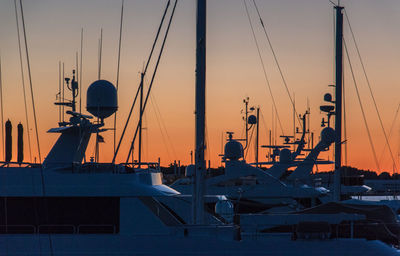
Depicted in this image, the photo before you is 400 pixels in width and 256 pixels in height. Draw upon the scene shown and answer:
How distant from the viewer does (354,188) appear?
5119cm

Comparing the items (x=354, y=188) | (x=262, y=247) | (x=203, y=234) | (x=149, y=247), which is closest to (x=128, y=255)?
(x=149, y=247)

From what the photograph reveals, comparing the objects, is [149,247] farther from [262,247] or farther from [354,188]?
[354,188]

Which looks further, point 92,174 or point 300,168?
point 300,168

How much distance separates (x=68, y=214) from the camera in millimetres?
24062

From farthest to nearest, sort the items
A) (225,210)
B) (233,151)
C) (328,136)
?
(328,136) < (233,151) < (225,210)

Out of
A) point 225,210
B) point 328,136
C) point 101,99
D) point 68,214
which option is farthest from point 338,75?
point 328,136

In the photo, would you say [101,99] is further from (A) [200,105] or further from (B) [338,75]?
(B) [338,75]

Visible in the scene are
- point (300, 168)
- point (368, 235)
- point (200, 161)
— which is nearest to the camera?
point (200, 161)

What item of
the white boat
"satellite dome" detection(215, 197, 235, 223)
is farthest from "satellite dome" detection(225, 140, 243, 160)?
the white boat

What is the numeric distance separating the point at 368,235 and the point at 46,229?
957 centimetres

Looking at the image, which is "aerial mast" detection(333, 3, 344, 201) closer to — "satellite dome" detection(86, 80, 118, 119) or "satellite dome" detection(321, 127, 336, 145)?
"satellite dome" detection(86, 80, 118, 119)

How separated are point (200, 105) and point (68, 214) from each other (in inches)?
202

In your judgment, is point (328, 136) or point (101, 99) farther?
point (328, 136)

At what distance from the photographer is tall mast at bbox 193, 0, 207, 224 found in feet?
74.7
